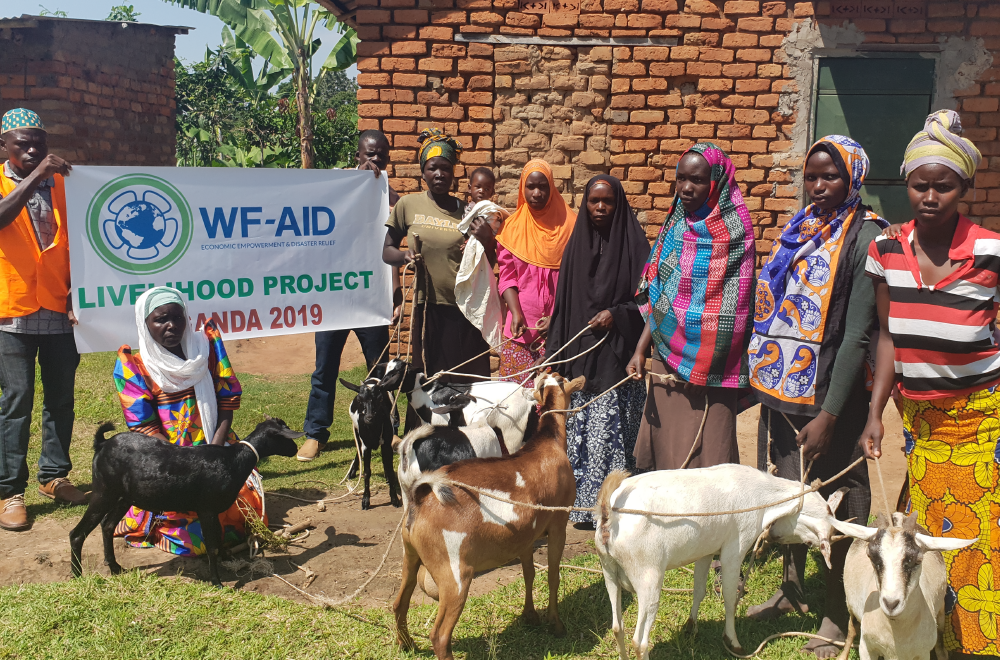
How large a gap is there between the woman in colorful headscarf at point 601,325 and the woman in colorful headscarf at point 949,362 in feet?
5.65

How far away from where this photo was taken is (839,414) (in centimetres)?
334

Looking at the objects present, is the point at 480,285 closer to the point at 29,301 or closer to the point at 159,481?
the point at 159,481

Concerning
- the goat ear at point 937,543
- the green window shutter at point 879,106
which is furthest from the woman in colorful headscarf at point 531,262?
the green window shutter at point 879,106

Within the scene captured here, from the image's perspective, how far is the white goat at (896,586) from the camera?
8.87 ft

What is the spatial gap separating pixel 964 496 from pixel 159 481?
373 cm

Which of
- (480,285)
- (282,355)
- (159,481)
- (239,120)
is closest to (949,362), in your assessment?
(480,285)

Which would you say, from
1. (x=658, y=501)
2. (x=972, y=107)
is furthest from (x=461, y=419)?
(x=972, y=107)

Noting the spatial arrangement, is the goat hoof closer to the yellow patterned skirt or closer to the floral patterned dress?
the floral patterned dress

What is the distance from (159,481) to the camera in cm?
397

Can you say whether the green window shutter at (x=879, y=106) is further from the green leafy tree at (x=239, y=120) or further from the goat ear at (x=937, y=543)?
the green leafy tree at (x=239, y=120)

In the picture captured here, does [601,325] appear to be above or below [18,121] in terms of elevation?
below

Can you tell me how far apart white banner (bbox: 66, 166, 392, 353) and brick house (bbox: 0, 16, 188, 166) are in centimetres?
869

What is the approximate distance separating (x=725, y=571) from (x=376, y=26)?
5.83m

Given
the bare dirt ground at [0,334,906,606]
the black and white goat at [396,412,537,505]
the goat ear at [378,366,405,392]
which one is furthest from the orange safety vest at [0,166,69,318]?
the black and white goat at [396,412,537,505]
